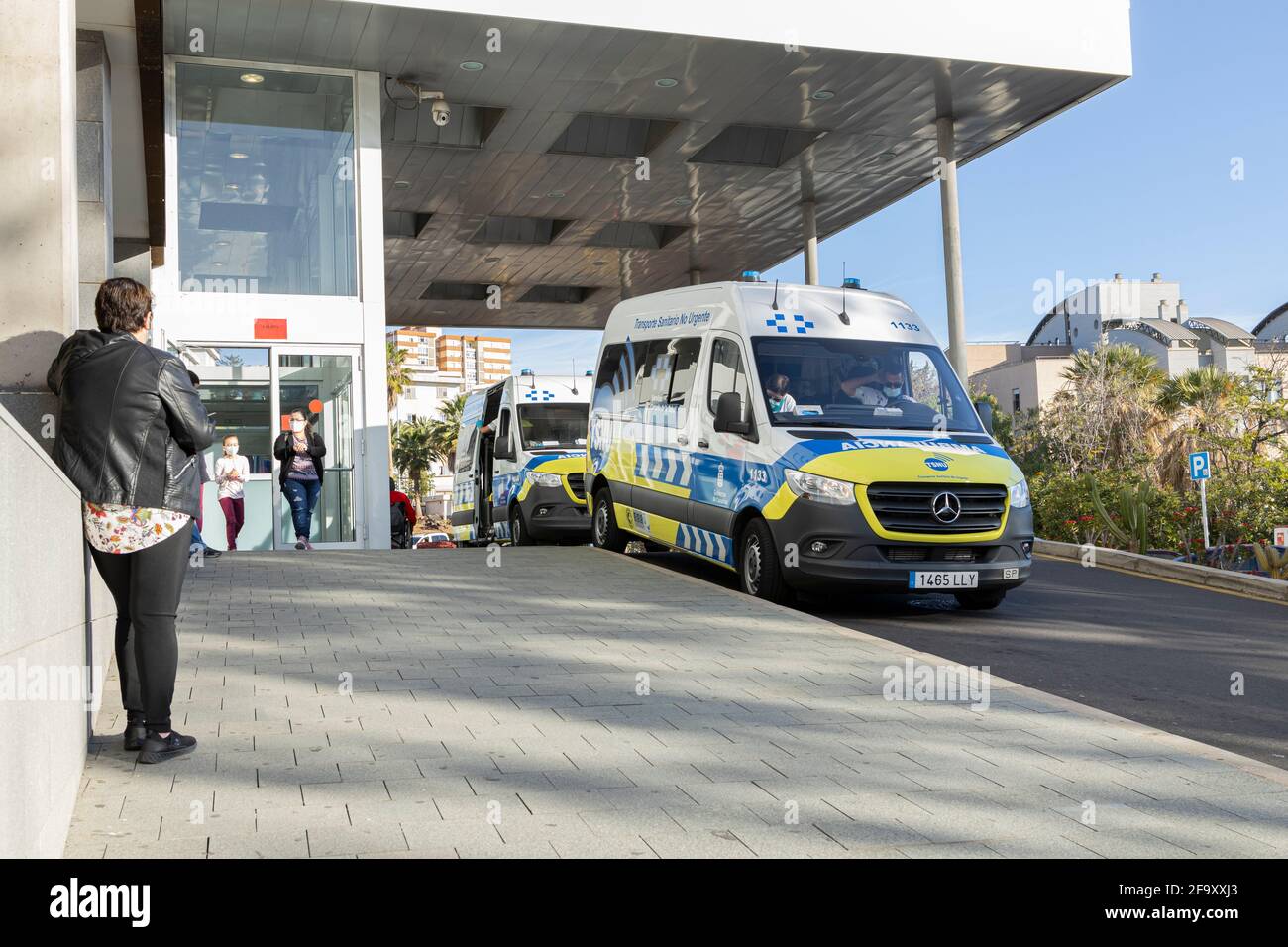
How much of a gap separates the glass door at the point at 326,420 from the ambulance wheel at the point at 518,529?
219cm

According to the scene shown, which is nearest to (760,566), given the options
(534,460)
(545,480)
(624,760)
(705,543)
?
(705,543)

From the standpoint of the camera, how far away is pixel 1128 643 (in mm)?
8953

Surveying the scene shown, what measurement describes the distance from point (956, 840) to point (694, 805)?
97 cm

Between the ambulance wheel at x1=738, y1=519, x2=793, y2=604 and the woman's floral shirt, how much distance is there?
19.8ft

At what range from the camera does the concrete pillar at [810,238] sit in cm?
2598

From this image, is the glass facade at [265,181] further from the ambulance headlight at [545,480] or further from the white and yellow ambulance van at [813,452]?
the white and yellow ambulance van at [813,452]

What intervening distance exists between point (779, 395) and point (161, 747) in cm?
668

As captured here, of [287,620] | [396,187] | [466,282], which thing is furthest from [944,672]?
[466,282]

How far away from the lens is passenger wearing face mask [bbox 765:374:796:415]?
1049 centimetres

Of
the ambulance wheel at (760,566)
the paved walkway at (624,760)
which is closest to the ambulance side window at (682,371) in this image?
the ambulance wheel at (760,566)

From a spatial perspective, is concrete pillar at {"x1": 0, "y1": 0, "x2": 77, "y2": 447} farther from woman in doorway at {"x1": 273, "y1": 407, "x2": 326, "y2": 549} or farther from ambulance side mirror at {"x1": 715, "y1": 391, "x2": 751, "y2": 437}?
woman in doorway at {"x1": 273, "y1": 407, "x2": 326, "y2": 549}

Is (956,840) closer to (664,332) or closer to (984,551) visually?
(984,551)

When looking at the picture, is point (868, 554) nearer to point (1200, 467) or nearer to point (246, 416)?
point (1200, 467)

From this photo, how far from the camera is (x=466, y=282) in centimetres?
3416
